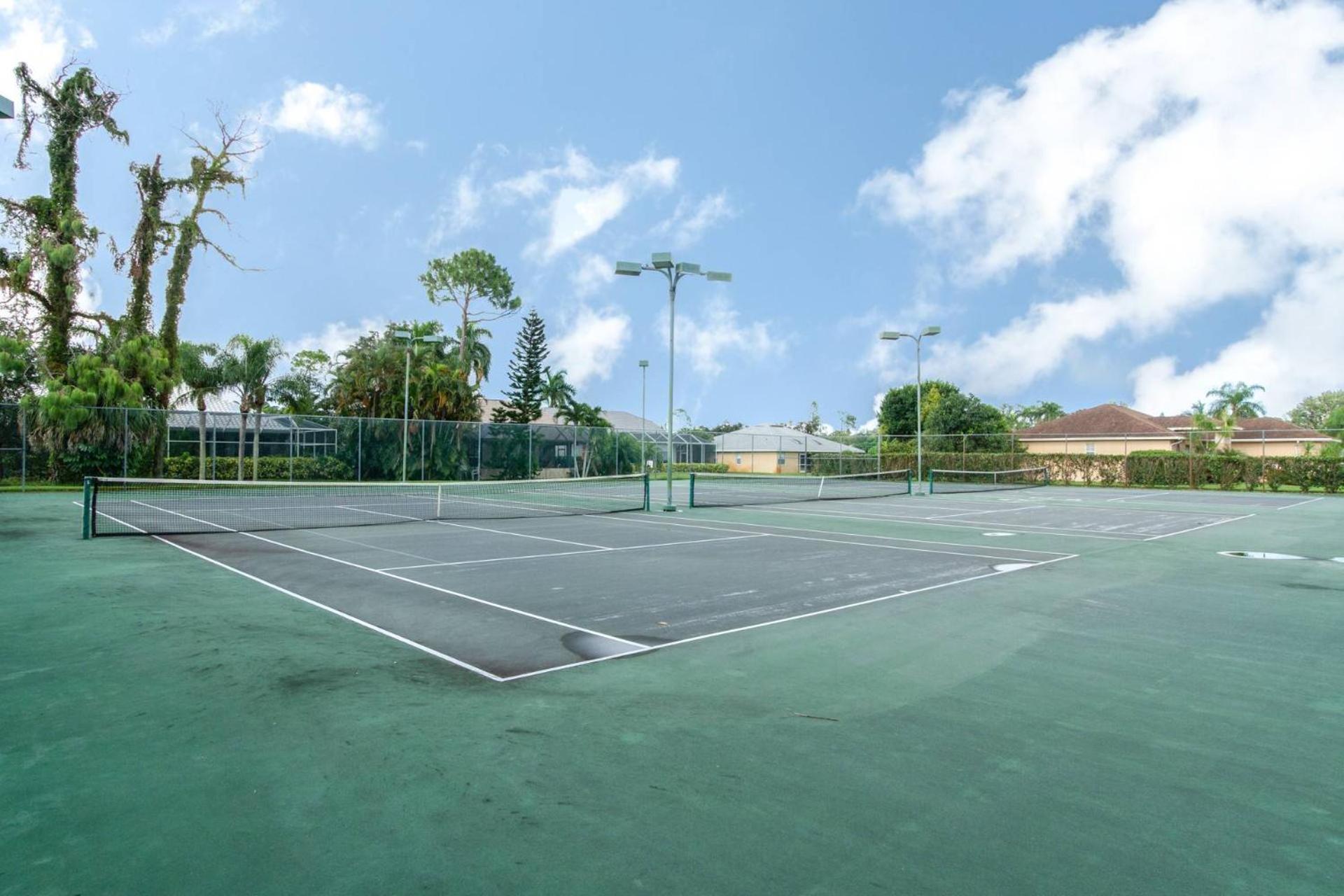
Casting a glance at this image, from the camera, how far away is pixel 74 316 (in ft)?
107

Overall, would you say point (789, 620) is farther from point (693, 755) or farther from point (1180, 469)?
point (1180, 469)

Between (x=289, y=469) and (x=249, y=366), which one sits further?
(x=249, y=366)

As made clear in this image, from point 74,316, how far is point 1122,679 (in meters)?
39.6

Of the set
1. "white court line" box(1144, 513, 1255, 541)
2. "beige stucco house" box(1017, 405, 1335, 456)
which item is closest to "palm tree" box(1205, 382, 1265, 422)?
"beige stucco house" box(1017, 405, 1335, 456)

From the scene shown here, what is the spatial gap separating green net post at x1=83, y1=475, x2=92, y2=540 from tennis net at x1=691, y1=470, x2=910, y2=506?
1388 centimetres

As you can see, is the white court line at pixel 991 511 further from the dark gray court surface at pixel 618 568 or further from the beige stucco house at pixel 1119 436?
the beige stucco house at pixel 1119 436

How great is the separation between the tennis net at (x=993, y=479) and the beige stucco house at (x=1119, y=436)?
1242cm

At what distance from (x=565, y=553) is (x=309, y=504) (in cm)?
1378

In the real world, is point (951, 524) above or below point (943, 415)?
below

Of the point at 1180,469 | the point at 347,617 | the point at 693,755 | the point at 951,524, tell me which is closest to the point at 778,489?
the point at 951,524

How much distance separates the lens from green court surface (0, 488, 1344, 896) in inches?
121

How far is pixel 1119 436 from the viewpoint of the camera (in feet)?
196

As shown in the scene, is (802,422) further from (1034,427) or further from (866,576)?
(866,576)

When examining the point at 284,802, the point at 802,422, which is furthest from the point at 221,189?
the point at 802,422
